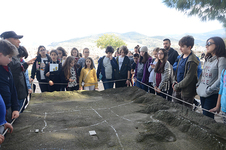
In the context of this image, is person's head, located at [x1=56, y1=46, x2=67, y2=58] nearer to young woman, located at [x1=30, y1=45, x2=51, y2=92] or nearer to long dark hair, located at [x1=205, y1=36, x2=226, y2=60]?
young woman, located at [x1=30, y1=45, x2=51, y2=92]

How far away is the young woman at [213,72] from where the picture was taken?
2479 mm

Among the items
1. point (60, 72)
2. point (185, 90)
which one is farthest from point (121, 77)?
point (185, 90)

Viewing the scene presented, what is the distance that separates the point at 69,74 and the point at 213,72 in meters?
3.37

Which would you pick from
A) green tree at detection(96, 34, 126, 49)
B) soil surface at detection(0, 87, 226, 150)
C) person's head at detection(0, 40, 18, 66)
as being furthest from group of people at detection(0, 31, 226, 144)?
green tree at detection(96, 34, 126, 49)

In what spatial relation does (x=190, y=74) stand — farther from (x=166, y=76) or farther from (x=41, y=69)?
(x=41, y=69)

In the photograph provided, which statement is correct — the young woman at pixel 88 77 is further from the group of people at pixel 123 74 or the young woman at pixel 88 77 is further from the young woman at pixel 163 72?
the young woman at pixel 163 72

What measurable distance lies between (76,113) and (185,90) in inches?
81.9

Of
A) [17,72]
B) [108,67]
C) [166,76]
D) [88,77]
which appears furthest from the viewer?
[108,67]

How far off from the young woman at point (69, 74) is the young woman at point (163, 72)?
7.35ft

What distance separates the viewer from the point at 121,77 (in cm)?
502

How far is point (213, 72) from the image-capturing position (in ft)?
8.41

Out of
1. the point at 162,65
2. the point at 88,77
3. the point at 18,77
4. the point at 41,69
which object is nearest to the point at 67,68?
the point at 88,77

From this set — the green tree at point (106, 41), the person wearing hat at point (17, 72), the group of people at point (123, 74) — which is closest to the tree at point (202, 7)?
the group of people at point (123, 74)

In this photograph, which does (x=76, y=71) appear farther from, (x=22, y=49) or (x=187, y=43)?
(x=187, y=43)
